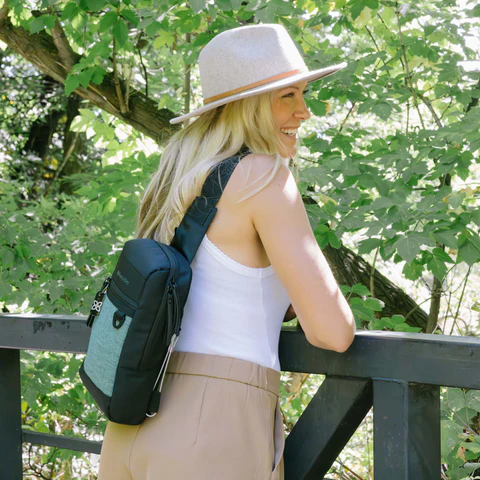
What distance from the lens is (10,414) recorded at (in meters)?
1.95

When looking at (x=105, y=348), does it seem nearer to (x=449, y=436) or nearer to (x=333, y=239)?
(x=449, y=436)

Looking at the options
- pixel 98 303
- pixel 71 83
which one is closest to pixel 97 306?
pixel 98 303

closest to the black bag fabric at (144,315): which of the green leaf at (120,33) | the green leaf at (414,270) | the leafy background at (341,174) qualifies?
the leafy background at (341,174)

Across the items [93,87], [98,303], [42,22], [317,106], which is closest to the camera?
[98,303]

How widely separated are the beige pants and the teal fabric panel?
0.38 feet

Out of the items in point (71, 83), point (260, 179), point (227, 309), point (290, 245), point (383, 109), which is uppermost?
point (260, 179)

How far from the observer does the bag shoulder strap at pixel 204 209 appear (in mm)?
1326

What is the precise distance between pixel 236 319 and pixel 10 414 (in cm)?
101

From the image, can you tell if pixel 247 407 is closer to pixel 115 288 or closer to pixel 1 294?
pixel 115 288

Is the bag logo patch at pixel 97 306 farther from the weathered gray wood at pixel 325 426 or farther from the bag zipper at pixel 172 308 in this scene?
the weathered gray wood at pixel 325 426

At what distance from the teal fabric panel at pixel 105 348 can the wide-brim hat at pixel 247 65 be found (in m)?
0.52

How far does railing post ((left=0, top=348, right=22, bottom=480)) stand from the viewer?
6.38 feet

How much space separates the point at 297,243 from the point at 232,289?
17 centimetres

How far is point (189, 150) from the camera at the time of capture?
1465mm
